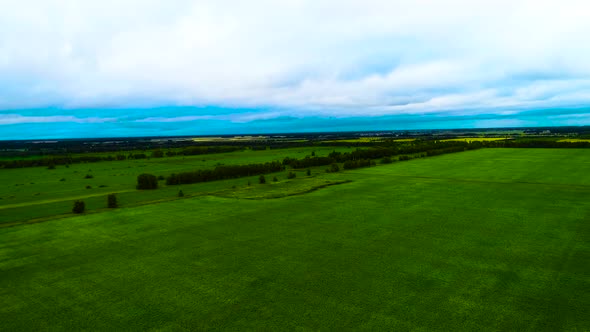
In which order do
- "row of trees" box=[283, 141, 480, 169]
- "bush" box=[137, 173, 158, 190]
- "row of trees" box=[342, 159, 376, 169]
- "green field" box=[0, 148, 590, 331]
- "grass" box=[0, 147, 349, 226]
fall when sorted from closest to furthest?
"green field" box=[0, 148, 590, 331], "grass" box=[0, 147, 349, 226], "bush" box=[137, 173, 158, 190], "row of trees" box=[342, 159, 376, 169], "row of trees" box=[283, 141, 480, 169]

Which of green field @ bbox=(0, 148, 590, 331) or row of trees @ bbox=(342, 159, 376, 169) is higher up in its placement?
row of trees @ bbox=(342, 159, 376, 169)

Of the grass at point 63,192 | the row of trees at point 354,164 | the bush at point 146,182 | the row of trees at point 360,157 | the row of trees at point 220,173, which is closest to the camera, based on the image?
the grass at point 63,192

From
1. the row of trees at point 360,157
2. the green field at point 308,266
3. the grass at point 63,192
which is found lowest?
the green field at point 308,266

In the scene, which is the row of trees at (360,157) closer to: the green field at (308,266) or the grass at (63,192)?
the grass at (63,192)

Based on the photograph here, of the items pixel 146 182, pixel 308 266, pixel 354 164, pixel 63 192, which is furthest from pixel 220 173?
pixel 308 266

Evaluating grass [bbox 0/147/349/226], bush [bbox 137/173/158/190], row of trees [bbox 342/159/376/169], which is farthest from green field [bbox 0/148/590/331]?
row of trees [bbox 342/159/376/169]

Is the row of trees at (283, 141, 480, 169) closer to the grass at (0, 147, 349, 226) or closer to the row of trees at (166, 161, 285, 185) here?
the row of trees at (166, 161, 285, 185)

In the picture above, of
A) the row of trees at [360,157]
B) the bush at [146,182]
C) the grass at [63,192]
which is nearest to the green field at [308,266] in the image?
the grass at [63,192]
